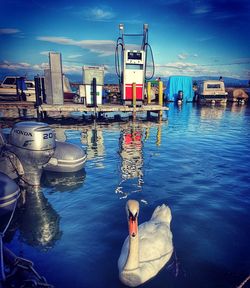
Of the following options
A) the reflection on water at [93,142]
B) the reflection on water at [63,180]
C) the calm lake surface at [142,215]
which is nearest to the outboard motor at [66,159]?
the reflection on water at [63,180]

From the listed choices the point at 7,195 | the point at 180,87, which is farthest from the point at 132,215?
the point at 180,87

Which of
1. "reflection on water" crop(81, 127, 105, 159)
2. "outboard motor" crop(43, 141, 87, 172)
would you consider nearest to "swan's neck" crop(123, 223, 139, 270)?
"outboard motor" crop(43, 141, 87, 172)

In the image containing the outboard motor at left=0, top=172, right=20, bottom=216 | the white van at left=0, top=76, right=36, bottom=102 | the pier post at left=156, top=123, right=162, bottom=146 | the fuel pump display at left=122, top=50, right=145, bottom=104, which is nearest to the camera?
the outboard motor at left=0, top=172, right=20, bottom=216

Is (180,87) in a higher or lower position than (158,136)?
higher

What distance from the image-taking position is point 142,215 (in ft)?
20.4

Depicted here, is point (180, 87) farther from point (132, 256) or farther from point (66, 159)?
point (132, 256)

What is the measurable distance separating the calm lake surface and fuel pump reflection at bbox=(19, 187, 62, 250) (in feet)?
0.07

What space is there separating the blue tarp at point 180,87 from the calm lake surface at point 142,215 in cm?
2725

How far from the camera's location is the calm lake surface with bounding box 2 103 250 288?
446 centimetres

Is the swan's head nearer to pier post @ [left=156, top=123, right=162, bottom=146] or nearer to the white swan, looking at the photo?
the white swan

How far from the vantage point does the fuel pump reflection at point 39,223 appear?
5.24m

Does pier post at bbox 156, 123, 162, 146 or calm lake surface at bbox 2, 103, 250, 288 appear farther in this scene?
pier post at bbox 156, 123, 162, 146

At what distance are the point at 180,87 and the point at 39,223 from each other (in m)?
35.7

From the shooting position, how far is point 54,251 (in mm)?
4926
